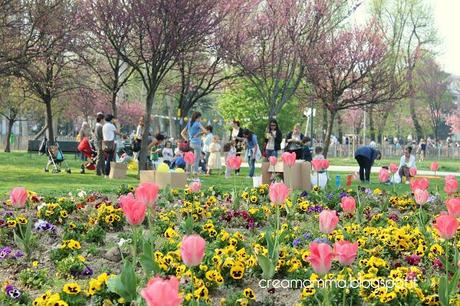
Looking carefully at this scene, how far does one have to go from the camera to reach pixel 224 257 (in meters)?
5.00

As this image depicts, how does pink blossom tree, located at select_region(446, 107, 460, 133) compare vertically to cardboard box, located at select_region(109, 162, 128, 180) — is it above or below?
above

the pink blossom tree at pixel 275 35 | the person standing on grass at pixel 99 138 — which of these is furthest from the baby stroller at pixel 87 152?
the pink blossom tree at pixel 275 35

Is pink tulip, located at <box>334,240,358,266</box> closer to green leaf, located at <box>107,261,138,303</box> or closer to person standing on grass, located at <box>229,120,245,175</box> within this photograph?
green leaf, located at <box>107,261,138,303</box>

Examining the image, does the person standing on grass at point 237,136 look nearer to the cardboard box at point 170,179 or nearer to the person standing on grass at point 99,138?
the person standing on grass at point 99,138

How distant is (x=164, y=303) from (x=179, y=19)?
18233 mm

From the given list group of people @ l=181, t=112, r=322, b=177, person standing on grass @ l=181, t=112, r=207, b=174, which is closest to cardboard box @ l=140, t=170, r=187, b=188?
group of people @ l=181, t=112, r=322, b=177

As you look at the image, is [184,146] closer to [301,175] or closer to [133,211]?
[301,175]

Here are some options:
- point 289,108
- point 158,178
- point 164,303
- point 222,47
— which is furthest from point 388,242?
point 289,108

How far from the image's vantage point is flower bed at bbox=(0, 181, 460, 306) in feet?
12.2

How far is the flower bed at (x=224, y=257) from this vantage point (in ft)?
12.2

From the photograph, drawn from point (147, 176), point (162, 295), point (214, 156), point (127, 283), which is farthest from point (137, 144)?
point (162, 295)

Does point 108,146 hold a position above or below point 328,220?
above

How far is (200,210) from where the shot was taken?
25.5ft

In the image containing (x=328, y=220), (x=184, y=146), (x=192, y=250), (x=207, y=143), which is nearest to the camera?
(x=192, y=250)
